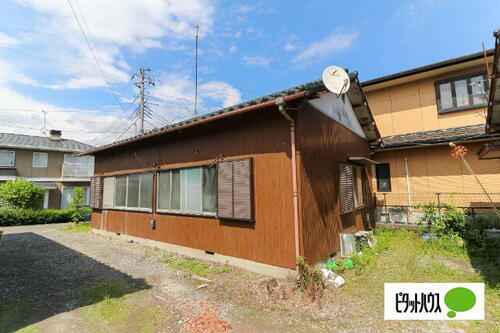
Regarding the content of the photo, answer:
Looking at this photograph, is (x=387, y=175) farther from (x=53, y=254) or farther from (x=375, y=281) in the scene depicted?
(x=53, y=254)

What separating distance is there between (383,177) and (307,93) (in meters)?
8.66

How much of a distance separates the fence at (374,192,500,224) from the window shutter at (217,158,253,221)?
6.82 m

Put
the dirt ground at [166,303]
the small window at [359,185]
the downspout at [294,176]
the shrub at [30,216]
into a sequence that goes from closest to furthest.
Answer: the dirt ground at [166,303]
the downspout at [294,176]
the small window at [359,185]
the shrub at [30,216]

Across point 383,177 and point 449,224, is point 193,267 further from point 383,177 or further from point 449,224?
point 383,177

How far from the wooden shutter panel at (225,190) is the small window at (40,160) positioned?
21.4m

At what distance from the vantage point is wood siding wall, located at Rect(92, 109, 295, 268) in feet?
16.0

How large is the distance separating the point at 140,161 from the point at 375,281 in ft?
25.0

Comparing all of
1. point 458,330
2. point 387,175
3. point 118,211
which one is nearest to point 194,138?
point 118,211

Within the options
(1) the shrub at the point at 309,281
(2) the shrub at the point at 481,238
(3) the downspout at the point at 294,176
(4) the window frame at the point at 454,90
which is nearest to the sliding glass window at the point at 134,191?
(3) the downspout at the point at 294,176

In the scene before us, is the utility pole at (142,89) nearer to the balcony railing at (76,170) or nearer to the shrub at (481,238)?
the balcony railing at (76,170)

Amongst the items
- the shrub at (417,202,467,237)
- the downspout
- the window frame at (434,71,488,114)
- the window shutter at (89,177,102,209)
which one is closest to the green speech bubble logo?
the downspout

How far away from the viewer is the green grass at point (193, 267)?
539 centimetres

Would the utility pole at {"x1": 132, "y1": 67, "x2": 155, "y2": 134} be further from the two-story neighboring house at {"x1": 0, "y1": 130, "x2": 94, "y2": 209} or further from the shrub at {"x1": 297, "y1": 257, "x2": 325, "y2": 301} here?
the shrub at {"x1": 297, "y1": 257, "x2": 325, "y2": 301}

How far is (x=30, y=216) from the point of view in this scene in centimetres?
1495
